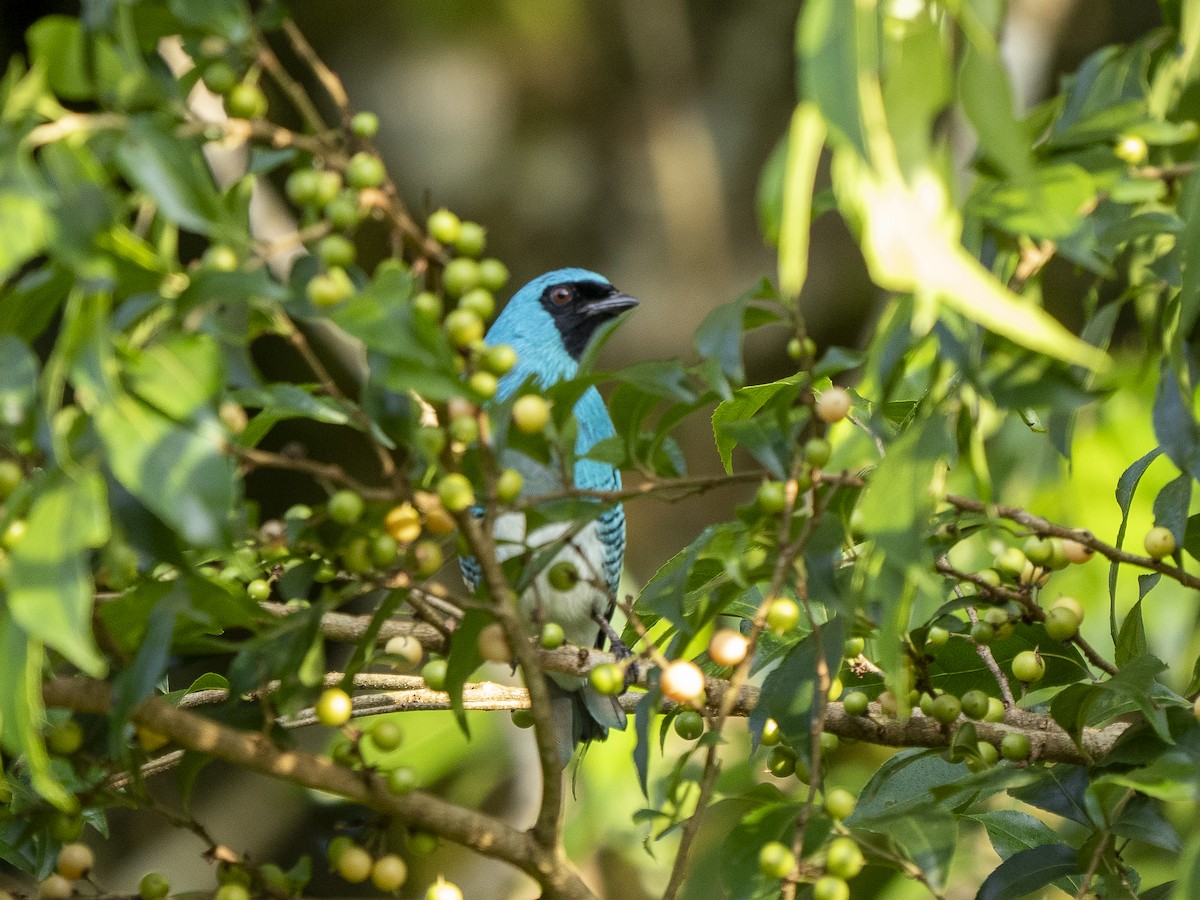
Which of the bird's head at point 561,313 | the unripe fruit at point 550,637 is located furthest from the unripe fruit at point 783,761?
the bird's head at point 561,313

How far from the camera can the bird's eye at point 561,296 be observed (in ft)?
11.2

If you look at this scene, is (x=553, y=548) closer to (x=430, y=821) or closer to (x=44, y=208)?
(x=430, y=821)

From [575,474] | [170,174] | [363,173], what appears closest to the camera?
[170,174]

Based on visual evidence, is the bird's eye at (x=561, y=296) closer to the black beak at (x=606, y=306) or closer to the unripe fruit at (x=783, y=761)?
the black beak at (x=606, y=306)

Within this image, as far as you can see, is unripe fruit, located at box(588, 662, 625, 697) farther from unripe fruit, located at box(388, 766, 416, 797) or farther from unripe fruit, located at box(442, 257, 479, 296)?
unripe fruit, located at box(442, 257, 479, 296)

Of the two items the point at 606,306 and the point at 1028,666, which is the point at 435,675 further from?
the point at 606,306

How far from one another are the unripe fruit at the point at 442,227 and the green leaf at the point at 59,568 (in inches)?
13.8

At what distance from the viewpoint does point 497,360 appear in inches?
42.3

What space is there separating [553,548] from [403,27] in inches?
159

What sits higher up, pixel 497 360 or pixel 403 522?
pixel 497 360

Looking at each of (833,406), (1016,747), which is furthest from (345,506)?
(1016,747)

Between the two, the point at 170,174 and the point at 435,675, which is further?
the point at 435,675

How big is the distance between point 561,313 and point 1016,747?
216cm

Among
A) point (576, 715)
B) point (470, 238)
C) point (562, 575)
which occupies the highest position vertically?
point (470, 238)
